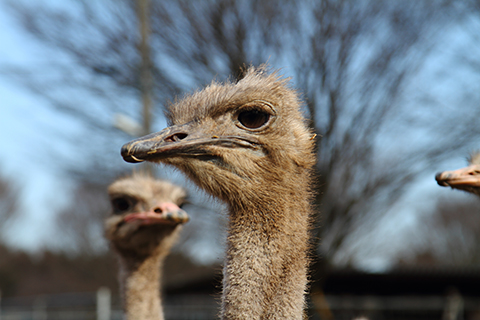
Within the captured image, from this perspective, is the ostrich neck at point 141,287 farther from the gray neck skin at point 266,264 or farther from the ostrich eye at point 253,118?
the ostrich eye at point 253,118

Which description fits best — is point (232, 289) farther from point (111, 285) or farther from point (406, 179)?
point (111, 285)

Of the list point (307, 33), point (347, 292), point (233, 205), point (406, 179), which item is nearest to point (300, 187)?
point (233, 205)

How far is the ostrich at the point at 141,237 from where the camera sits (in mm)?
3949

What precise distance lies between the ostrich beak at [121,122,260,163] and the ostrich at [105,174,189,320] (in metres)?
1.59

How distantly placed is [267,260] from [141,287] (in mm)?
2071

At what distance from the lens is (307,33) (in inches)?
245

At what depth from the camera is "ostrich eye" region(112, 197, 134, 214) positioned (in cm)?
423

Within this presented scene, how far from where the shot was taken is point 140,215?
402 cm

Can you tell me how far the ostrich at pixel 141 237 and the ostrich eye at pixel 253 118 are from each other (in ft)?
5.30

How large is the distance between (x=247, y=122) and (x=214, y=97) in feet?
0.63

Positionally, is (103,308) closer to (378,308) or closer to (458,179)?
(378,308)

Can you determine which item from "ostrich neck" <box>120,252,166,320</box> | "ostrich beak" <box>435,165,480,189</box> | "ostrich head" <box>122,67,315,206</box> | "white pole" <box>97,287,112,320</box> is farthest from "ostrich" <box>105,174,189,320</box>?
"white pole" <box>97,287,112,320</box>

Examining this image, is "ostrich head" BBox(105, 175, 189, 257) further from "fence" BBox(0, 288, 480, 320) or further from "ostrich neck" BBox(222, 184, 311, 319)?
"fence" BBox(0, 288, 480, 320)

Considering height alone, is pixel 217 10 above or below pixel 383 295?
above
